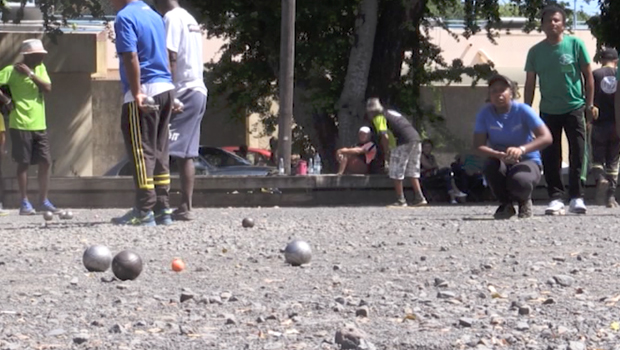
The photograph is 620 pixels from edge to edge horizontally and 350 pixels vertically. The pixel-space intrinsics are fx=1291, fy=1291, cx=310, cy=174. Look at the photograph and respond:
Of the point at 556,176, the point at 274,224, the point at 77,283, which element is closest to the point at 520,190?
the point at 556,176

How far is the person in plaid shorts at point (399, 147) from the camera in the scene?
17016 mm

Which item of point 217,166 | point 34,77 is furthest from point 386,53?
point 34,77

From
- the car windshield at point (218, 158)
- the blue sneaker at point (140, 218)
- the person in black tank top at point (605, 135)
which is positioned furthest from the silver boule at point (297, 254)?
the car windshield at point (218, 158)

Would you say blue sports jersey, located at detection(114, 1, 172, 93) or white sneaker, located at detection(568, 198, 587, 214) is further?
white sneaker, located at detection(568, 198, 587, 214)

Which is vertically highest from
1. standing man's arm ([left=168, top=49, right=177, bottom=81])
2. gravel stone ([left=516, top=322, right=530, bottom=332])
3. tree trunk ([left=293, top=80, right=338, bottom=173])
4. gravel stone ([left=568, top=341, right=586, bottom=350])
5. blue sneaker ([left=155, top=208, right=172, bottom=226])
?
standing man's arm ([left=168, top=49, right=177, bottom=81])

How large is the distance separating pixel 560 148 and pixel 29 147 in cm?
559

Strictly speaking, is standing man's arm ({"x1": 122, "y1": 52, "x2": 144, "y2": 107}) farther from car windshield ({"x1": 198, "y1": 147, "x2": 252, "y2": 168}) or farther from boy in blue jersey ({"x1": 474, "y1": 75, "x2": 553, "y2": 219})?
car windshield ({"x1": 198, "y1": 147, "x2": 252, "y2": 168})

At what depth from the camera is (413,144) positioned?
686 inches

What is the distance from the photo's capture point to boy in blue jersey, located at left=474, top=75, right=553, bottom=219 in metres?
11.4

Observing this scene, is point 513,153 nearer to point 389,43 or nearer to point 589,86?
point 589,86

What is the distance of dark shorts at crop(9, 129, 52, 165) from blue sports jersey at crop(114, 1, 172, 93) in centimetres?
355

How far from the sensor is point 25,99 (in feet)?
45.8

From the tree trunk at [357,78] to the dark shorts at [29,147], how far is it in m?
9.49

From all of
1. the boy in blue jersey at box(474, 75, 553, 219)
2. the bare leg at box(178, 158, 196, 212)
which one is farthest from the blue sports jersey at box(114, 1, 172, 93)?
the boy in blue jersey at box(474, 75, 553, 219)
